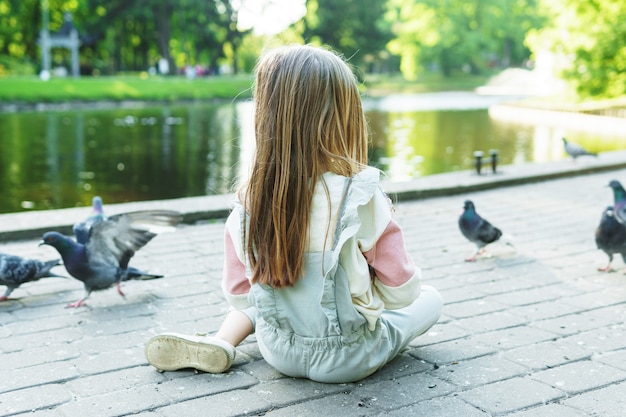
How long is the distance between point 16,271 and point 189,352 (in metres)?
1.59

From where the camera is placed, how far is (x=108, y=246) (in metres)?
4.19

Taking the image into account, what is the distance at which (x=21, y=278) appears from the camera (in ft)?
13.8

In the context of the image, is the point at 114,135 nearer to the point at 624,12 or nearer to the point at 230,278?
the point at 624,12

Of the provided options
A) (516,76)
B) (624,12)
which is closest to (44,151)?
(624,12)

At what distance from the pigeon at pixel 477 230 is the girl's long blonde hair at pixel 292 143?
8.06 feet

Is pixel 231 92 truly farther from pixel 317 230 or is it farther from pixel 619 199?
pixel 317 230

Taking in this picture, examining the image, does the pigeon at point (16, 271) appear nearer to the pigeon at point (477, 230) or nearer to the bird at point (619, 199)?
the pigeon at point (477, 230)

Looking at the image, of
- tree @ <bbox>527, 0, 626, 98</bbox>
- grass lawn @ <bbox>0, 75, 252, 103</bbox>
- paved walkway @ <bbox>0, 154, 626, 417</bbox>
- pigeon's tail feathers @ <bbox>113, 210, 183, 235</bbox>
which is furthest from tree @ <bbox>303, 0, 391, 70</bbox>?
pigeon's tail feathers @ <bbox>113, 210, 183, 235</bbox>

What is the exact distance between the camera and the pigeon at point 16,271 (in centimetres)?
416

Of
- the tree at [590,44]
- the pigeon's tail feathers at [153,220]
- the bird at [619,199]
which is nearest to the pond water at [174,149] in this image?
the pigeon's tail feathers at [153,220]

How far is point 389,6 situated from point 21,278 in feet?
179

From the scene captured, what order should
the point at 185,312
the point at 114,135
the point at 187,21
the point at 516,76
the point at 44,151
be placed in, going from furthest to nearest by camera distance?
the point at 516,76 → the point at 187,21 → the point at 114,135 → the point at 44,151 → the point at 185,312

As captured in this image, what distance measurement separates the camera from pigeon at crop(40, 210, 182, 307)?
4094 millimetres

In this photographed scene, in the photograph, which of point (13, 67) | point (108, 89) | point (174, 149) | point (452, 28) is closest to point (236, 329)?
point (174, 149)
